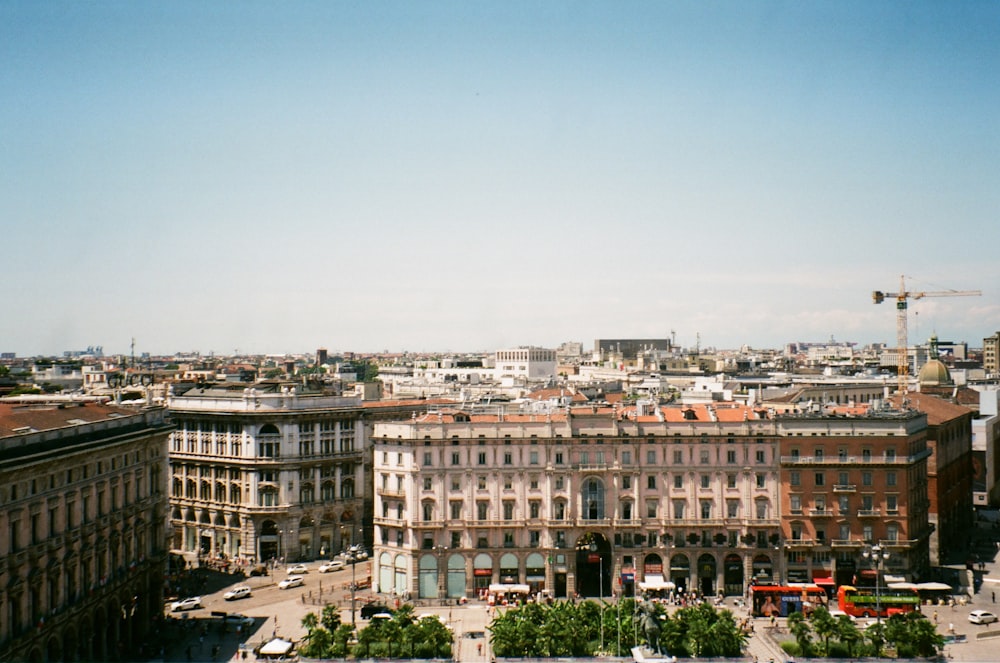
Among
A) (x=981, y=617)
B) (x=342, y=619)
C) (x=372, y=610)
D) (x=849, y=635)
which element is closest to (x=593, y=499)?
(x=372, y=610)

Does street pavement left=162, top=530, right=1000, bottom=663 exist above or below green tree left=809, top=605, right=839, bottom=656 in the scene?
below

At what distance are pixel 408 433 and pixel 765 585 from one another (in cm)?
3486

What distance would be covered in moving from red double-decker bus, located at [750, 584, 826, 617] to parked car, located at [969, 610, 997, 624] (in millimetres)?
11924

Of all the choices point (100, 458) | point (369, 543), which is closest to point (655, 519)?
point (369, 543)

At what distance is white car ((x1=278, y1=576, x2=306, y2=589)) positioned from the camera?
101562mm

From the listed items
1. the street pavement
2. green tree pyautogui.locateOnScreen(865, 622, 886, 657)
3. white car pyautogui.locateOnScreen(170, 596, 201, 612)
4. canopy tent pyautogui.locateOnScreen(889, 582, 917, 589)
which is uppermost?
green tree pyautogui.locateOnScreen(865, 622, 886, 657)

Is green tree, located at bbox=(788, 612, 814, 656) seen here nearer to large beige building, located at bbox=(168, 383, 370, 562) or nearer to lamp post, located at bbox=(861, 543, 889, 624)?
lamp post, located at bbox=(861, 543, 889, 624)

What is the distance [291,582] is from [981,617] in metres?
62.1

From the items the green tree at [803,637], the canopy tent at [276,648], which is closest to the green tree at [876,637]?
the green tree at [803,637]

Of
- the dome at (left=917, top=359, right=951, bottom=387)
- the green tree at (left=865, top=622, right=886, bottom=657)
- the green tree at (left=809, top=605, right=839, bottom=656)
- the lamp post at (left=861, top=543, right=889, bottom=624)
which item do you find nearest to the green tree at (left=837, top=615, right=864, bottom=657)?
the green tree at (left=809, top=605, right=839, bottom=656)

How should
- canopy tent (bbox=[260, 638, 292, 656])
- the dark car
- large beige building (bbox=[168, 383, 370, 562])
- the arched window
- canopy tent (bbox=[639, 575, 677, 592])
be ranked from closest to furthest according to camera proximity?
canopy tent (bbox=[260, 638, 292, 656]) < the dark car < canopy tent (bbox=[639, 575, 677, 592]) < the arched window < large beige building (bbox=[168, 383, 370, 562])

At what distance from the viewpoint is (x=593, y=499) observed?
97.7 m

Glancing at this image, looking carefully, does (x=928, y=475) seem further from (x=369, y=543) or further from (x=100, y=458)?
(x=100, y=458)

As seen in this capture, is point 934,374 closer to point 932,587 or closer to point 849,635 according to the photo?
point 932,587
